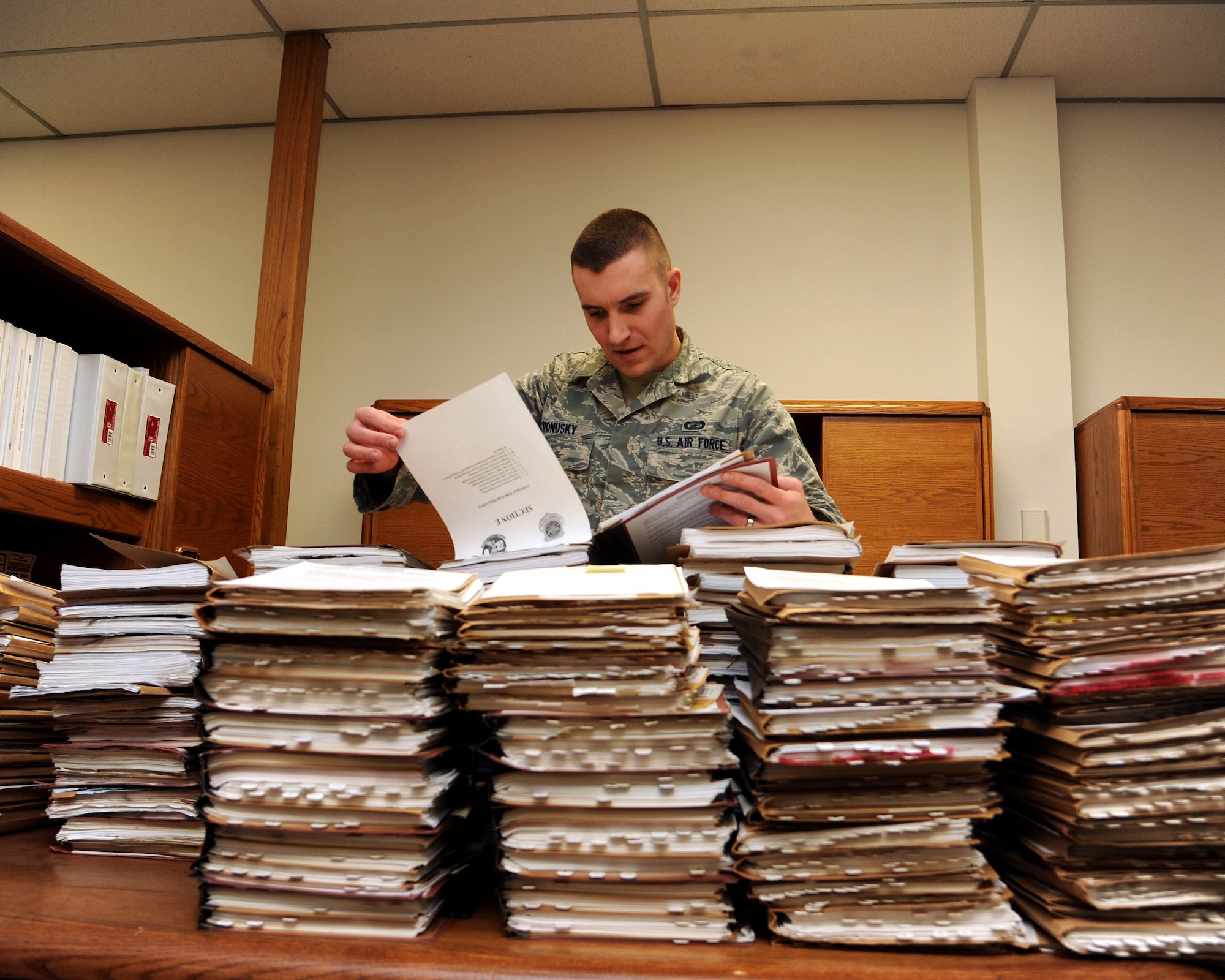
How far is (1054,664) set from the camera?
625 mm

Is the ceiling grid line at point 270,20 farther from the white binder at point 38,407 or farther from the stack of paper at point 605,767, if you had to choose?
the stack of paper at point 605,767

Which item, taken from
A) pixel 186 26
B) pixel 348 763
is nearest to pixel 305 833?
pixel 348 763

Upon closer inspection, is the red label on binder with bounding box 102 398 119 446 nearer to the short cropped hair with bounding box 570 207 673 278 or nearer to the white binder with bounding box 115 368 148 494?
the white binder with bounding box 115 368 148 494

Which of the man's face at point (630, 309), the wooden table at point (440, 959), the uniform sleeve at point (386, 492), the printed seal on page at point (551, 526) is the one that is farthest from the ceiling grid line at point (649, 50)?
the wooden table at point (440, 959)

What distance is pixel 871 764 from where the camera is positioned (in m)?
0.62

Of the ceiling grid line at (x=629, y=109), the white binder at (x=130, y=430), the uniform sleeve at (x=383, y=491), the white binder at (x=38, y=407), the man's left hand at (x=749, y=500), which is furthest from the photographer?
the ceiling grid line at (x=629, y=109)

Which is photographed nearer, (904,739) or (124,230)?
(904,739)

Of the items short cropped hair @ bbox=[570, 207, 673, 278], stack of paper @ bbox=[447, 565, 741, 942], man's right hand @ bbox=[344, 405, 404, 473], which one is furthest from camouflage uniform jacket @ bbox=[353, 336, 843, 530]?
stack of paper @ bbox=[447, 565, 741, 942]

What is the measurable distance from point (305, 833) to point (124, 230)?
136 inches

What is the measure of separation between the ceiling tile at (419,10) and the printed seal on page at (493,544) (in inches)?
82.5

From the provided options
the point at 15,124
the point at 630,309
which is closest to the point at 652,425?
the point at 630,309

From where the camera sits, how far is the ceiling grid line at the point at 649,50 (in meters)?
2.61

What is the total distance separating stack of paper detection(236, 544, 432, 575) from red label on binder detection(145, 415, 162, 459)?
105 centimetres

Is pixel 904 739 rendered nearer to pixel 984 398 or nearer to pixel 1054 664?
pixel 1054 664
